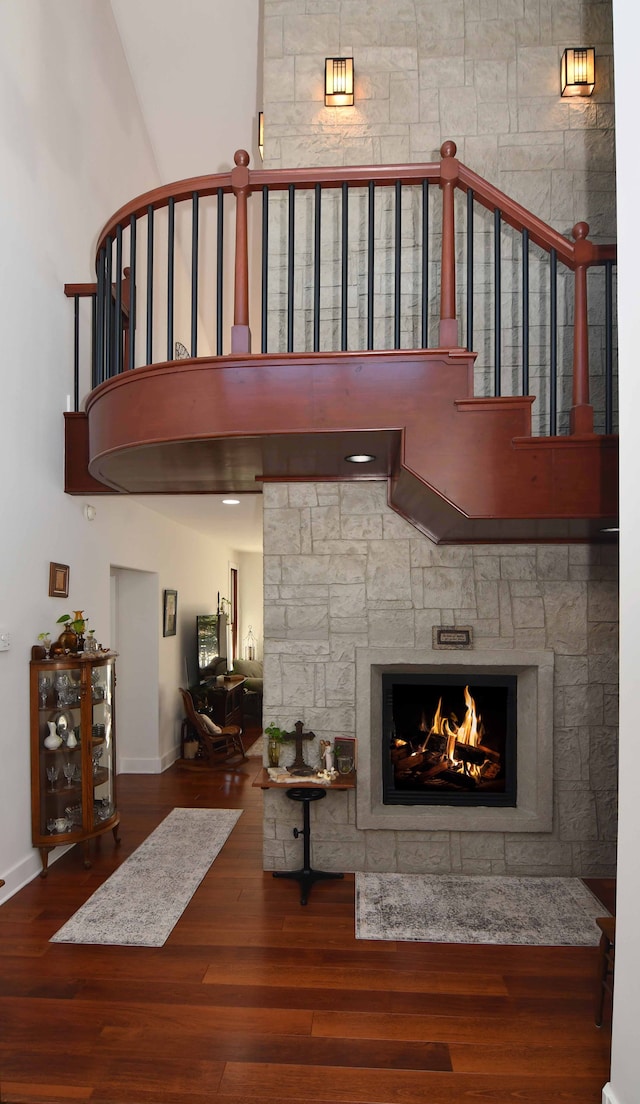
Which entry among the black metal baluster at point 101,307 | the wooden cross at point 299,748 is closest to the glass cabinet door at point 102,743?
the wooden cross at point 299,748

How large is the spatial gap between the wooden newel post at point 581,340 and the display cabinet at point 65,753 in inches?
125

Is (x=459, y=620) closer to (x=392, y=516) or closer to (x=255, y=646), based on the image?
(x=392, y=516)

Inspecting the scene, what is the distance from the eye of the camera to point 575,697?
14.5 ft

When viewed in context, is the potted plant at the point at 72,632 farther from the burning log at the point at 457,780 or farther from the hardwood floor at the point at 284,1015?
the burning log at the point at 457,780

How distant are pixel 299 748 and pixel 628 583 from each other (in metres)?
2.53

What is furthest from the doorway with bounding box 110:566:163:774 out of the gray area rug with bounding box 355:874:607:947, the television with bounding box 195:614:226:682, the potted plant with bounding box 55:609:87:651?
the gray area rug with bounding box 355:874:607:947

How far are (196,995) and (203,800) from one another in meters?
3.12

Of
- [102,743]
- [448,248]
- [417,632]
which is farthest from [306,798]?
[448,248]

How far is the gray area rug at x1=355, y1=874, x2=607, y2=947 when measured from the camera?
3697 millimetres

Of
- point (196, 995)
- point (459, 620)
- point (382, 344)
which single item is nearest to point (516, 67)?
point (382, 344)

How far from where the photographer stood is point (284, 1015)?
3.02 meters

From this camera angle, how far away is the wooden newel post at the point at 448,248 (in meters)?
3.10

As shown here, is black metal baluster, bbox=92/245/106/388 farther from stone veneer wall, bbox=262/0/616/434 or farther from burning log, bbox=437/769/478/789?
burning log, bbox=437/769/478/789

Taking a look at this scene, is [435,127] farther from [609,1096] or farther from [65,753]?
[609,1096]
